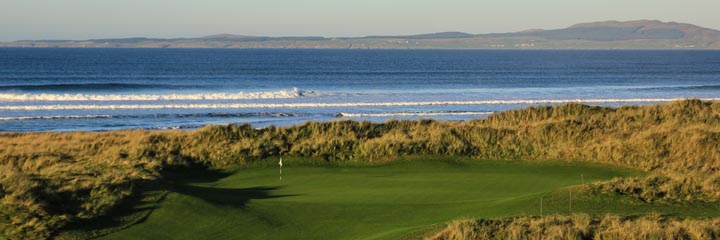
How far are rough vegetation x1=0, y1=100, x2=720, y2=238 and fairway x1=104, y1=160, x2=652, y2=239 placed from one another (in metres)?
0.75

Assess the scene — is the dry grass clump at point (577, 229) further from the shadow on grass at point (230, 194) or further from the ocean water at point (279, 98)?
the ocean water at point (279, 98)

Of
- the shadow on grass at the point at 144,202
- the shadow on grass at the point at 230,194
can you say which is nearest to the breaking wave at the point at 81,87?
the shadow on grass at the point at 144,202

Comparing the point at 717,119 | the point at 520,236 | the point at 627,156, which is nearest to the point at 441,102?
the point at 717,119

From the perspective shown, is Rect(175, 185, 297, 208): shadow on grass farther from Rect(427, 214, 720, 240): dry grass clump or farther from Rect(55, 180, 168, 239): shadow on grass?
Rect(427, 214, 720, 240): dry grass clump

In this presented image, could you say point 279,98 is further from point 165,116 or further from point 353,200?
point 353,200

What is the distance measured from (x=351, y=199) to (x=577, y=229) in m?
Result: 3.37

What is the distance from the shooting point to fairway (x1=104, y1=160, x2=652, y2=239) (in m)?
10.5

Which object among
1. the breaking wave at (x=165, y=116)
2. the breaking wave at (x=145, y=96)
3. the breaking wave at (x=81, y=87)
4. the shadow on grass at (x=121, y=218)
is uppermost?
the shadow on grass at (x=121, y=218)

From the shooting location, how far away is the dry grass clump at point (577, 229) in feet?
30.6

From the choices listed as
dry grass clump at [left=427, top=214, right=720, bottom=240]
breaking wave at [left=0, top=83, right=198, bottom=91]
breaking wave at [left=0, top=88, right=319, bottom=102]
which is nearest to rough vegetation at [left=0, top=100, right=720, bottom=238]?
dry grass clump at [left=427, top=214, right=720, bottom=240]

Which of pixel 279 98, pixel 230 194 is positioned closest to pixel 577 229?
pixel 230 194

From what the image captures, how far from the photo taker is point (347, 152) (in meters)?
16.8

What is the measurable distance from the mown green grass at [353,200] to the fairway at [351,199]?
1cm

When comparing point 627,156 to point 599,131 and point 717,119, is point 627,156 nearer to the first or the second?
point 599,131
